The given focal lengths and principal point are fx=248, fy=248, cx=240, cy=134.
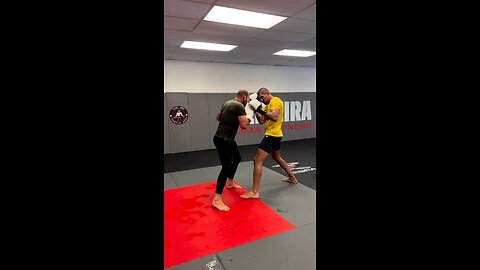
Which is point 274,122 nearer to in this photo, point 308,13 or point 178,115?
point 308,13

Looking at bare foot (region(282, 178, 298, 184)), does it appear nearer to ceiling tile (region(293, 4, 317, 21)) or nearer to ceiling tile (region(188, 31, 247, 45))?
ceiling tile (region(293, 4, 317, 21))

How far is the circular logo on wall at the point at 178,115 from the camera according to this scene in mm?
6895

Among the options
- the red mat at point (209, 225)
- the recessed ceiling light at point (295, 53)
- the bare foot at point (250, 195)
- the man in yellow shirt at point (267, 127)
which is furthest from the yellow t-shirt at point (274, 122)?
the recessed ceiling light at point (295, 53)

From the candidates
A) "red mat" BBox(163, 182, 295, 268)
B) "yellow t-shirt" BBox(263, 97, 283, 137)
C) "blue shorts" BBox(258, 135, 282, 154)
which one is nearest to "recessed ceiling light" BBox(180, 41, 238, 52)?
"yellow t-shirt" BBox(263, 97, 283, 137)

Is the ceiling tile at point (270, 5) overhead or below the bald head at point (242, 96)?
overhead

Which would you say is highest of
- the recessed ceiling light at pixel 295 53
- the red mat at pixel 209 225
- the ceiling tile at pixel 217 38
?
the recessed ceiling light at pixel 295 53

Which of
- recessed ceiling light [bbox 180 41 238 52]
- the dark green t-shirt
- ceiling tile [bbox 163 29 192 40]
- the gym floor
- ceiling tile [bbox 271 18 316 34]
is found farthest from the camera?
recessed ceiling light [bbox 180 41 238 52]

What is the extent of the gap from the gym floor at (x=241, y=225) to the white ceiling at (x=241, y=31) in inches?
88.8

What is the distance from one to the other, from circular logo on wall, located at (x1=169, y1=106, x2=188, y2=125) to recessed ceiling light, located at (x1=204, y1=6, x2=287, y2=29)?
3.48 meters

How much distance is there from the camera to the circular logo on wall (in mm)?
6895

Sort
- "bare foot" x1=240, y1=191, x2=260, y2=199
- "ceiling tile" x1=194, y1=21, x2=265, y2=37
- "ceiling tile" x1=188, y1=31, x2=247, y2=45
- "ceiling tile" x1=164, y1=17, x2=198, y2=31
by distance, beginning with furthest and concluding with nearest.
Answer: "ceiling tile" x1=188, y1=31, x2=247, y2=45 < "ceiling tile" x1=194, y1=21, x2=265, y2=37 < "ceiling tile" x1=164, y1=17, x2=198, y2=31 < "bare foot" x1=240, y1=191, x2=260, y2=199

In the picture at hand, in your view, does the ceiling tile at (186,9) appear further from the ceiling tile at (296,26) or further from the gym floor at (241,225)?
the gym floor at (241,225)
